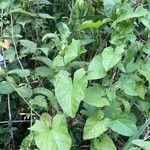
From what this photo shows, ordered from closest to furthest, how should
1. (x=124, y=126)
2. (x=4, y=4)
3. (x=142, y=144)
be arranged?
1. (x=142, y=144)
2. (x=124, y=126)
3. (x=4, y=4)

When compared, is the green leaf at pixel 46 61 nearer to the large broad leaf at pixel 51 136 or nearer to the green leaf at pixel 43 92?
the green leaf at pixel 43 92

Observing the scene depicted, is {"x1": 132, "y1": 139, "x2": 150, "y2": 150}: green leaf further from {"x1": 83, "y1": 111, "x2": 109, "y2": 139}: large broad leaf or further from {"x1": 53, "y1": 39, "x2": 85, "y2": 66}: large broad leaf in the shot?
{"x1": 53, "y1": 39, "x2": 85, "y2": 66}: large broad leaf

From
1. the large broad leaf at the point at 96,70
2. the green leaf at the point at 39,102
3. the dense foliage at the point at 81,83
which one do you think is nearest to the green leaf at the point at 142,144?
the dense foliage at the point at 81,83

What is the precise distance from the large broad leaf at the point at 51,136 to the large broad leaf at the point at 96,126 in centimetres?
9

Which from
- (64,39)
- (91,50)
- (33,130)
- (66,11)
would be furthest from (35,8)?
(33,130)

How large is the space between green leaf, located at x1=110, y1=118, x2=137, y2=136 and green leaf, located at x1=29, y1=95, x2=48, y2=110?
226 millimetres

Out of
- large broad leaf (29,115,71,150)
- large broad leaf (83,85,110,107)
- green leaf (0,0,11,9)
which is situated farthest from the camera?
green leaf (0,0,11,9)

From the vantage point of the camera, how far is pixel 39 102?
1.26 metres

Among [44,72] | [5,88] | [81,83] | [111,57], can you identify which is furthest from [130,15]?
[5,88]

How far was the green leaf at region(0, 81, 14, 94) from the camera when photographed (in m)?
1.30

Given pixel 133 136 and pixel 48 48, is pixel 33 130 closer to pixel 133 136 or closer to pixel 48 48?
pixel 133 136

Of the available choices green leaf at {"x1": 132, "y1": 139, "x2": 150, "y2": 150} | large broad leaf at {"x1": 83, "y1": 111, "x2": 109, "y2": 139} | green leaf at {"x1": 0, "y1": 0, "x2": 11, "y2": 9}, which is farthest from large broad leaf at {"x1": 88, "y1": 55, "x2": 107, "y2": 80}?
green leaf at {"x1": 0, "y1": 0, "x2": 11, "y2": 9}

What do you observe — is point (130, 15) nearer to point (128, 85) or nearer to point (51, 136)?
point (128, 85)

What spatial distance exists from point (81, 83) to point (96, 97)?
0.08 meters
